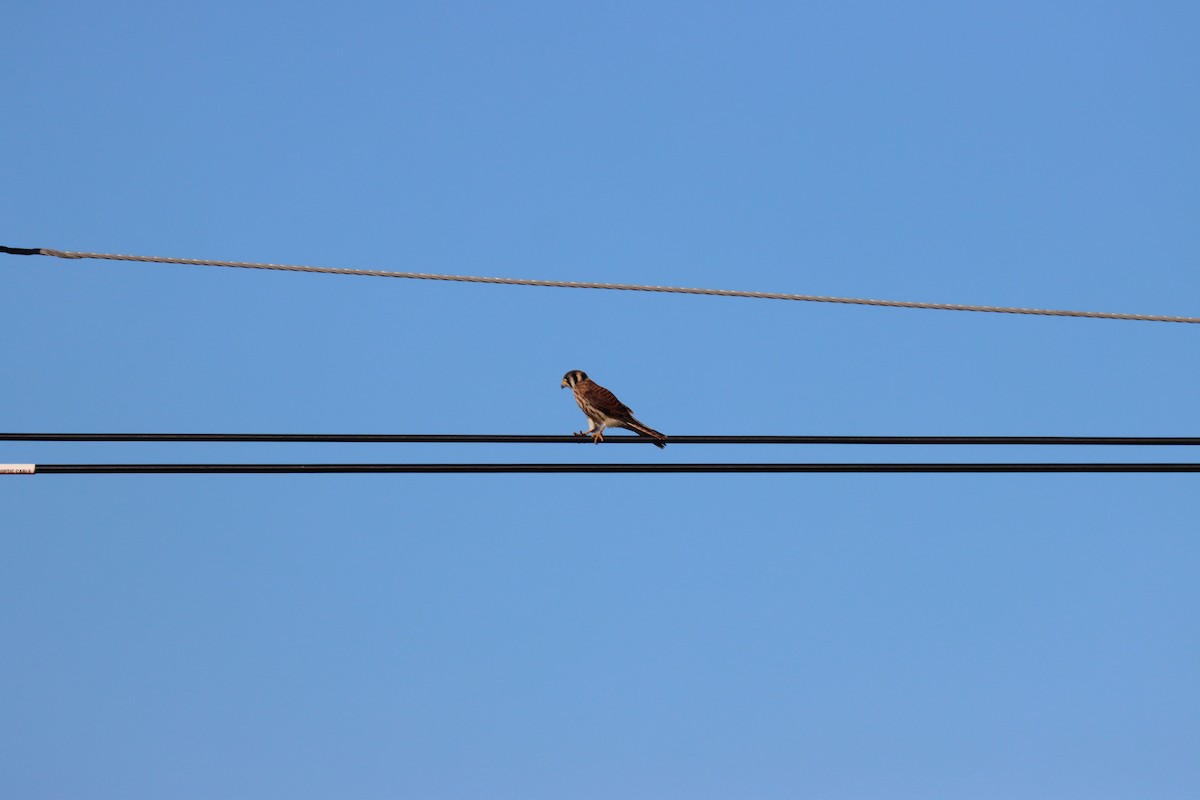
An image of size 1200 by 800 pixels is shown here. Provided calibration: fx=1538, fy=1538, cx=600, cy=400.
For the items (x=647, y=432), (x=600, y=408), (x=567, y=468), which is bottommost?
(x=567, y=468)

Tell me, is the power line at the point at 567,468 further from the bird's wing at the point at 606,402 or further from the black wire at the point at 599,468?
the bird's wing at the point at 606,402

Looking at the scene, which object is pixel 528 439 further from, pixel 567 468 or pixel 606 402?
pixel 606 402

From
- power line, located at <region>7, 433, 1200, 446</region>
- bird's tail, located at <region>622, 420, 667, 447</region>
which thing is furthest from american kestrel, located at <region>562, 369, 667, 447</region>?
power line, located at <region>7, 433, 1200, 446</region>

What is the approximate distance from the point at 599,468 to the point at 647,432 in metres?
2.95

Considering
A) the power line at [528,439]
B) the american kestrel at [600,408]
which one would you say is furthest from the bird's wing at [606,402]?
the power line at [528,439]

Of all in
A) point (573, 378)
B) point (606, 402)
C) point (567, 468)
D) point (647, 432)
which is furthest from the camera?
point (573, 378)

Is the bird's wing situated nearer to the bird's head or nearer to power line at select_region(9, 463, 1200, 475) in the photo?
the bird's head

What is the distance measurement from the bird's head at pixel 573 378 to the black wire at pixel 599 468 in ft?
20.4

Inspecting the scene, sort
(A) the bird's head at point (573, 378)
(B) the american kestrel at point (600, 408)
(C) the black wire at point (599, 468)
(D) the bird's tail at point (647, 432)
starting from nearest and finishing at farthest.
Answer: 1. (C) the black wire at point (599, 468)
2. (D) the bird's tail at point (647, 432)
3. (B) the american kestrel at point (600, 408)
4. (A) the bird's head at point (573, 378)

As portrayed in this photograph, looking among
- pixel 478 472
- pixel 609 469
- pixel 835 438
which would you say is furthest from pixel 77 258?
pixel 835 438

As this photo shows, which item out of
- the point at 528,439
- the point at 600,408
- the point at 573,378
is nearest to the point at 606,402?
the point at 600,408

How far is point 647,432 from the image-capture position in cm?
1334

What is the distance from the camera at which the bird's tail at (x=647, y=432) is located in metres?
11.9

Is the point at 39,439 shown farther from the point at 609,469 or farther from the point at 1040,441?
the point at 1040,441
